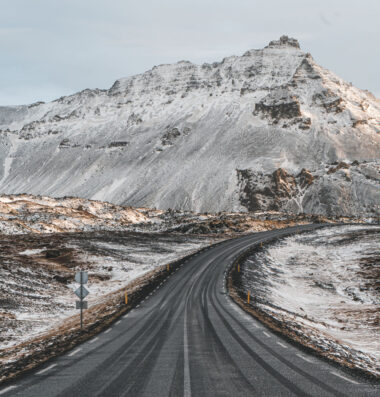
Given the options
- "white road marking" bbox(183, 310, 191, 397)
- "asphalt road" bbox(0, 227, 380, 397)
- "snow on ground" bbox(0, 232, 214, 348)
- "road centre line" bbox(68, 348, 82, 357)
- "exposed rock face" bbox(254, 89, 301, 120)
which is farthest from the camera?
"exposed rock face" bbox(254, 89, 301, 120)

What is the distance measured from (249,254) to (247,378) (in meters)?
41.2

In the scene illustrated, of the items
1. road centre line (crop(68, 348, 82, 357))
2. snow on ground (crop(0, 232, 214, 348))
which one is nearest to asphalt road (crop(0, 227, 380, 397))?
road centre line (crop(68, 348, 82, 357))

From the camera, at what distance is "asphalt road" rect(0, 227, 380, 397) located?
877cm

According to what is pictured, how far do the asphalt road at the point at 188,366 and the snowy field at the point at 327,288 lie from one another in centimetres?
326

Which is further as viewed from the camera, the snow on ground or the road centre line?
the snow on ground

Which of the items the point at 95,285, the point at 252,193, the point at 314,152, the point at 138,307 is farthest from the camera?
the point at 314,152

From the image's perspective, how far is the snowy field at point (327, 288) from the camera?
20.1 m

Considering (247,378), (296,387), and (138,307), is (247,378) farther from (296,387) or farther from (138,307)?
(138,307)

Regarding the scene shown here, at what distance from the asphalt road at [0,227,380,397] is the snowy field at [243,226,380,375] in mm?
3264

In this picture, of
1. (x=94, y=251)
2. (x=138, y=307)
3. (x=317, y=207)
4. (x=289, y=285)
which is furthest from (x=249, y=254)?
(x=317, y=207)

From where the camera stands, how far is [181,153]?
188 metres

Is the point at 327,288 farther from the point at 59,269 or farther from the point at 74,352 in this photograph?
the point at 74,352

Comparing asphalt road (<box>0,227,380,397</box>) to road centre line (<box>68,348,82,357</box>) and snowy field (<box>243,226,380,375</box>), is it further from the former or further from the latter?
snowy field (<box>243,226,380,375</box>)

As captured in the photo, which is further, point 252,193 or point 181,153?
point 181,153
